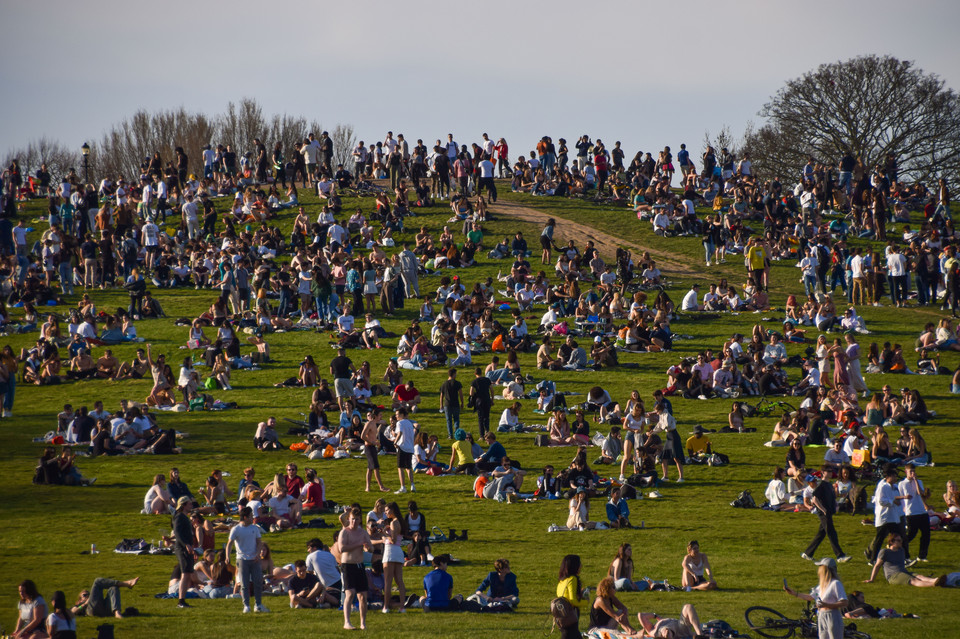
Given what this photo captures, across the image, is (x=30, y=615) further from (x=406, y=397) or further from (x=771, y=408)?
(x=771, y=408)

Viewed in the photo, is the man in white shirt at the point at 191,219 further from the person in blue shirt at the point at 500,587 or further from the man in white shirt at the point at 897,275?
the person in blue shirt at the point at 500,587

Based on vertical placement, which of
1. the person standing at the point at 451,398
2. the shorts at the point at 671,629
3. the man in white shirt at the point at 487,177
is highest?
the man in white shirt at the point at 487,177

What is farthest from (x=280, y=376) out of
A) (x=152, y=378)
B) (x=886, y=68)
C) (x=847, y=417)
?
(x=886, y=68)

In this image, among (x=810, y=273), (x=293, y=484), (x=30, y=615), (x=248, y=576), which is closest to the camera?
(x=30, y=615)

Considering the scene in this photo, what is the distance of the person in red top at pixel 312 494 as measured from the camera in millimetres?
21328

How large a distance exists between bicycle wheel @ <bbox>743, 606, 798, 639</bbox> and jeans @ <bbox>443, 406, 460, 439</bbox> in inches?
492

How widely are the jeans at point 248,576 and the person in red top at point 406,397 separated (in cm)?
1360

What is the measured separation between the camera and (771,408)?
28938 millimetres

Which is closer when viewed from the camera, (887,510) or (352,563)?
(352,563)

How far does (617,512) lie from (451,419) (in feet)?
22.9

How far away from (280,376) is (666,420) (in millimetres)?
12913

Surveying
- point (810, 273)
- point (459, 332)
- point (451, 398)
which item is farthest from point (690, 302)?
point (451, 398)

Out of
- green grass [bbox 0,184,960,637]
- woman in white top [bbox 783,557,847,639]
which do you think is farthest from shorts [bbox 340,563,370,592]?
woman in white top [bbox 783,557,847,639]

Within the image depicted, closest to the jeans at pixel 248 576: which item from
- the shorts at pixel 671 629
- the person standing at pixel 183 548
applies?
the person standing at pixel 183 548
